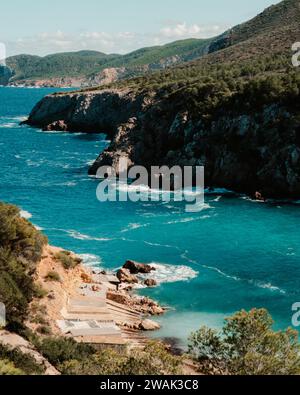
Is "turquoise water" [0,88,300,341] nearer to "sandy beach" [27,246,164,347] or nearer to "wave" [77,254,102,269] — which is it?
"wave" [77,254,102,269]

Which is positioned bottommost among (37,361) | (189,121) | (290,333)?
(37,361)

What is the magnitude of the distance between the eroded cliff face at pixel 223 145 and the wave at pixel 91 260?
36.2 metres

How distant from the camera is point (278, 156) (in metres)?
86.8

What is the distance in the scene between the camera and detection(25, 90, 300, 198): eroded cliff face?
283 feet

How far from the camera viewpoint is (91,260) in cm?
5984

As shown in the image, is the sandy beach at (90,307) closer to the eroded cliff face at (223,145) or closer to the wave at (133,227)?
the wave at (133,227)

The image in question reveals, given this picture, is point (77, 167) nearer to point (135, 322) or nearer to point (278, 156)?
point (278, 156)

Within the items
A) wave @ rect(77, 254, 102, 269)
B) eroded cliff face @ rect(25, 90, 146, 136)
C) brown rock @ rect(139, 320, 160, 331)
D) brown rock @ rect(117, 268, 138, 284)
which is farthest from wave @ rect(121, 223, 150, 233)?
eroded cliff face @ rect(25, 90, 146, 136)

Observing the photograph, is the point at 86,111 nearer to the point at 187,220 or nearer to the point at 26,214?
the point at 26,214

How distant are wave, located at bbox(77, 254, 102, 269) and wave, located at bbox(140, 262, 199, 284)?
607 centimetres

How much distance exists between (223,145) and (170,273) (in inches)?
1716

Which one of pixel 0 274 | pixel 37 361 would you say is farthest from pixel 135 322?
pixel 37 361
